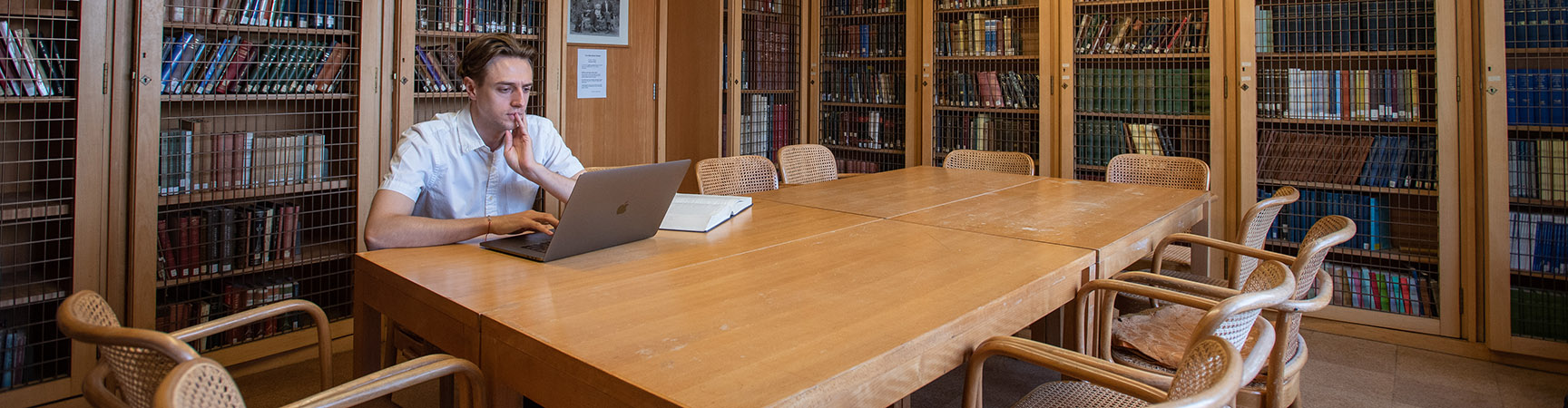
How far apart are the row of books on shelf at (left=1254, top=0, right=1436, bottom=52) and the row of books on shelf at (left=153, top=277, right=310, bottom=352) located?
4365mm

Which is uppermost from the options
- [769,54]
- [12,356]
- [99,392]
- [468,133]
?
[769,54]

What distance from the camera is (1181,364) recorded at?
1285mm

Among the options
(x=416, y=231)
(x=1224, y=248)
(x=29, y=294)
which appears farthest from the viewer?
(x=29, y=294)

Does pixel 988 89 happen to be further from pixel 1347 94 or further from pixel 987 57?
pixel 1347 94

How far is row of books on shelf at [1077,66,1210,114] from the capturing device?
4613 mm

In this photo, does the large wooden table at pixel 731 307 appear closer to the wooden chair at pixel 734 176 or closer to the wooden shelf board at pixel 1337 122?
the wooden chair at pixel 734 176

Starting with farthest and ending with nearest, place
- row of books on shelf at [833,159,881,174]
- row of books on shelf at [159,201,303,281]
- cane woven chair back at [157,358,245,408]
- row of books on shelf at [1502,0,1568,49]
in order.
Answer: row of books on shelf at [833,159,881,174], row of books on shelf at [1502,0,1568,49], row of books on shelf at [159,201,303,281], cane woven chair back at [157,358,245,408]

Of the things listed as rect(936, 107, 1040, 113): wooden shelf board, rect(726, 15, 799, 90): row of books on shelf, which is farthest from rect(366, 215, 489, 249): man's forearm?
rect(936, 107, 1040, 113): wooden shelf board

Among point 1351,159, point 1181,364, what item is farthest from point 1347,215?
point 1181,364

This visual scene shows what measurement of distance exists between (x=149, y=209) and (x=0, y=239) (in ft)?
1.56

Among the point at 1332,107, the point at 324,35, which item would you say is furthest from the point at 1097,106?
the point at 324,35

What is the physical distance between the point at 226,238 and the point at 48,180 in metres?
0.57

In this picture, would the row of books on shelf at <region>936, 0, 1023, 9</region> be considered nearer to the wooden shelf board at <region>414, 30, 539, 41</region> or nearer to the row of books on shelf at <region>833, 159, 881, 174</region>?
the row of books on shelf at <region>833, 159, 881, 174</region>

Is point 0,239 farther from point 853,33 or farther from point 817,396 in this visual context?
point 853,33
